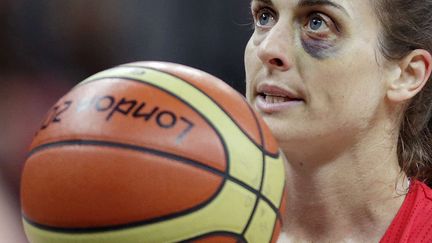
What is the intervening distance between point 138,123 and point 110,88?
0.11 m

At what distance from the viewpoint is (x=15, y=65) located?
13.4ft

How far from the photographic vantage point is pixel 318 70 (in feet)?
6.91

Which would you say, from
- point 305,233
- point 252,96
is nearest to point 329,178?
point 305,233

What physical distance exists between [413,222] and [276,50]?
2.13 ft

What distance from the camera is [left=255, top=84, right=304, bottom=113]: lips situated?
82.3 inches

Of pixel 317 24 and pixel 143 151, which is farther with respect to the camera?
pixel 317 24

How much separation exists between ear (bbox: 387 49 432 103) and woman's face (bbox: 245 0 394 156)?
0.22ft

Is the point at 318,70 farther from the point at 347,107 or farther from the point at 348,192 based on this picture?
the point at 348,192

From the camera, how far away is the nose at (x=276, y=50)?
6.83 ft

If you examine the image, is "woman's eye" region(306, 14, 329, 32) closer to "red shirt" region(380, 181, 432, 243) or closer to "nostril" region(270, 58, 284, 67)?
"nostril" region(270, 58, 284, 67)

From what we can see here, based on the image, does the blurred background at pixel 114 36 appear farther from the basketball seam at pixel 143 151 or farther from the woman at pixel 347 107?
the basketball seam at pixel 143 151

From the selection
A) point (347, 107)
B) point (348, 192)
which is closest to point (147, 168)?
point (347, 107)

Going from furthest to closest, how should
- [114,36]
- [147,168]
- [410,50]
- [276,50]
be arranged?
1. [114,36]
2. [410,50]
3. [276,50]
4. [147,168]

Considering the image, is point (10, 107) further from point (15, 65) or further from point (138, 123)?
point (138, 123)
